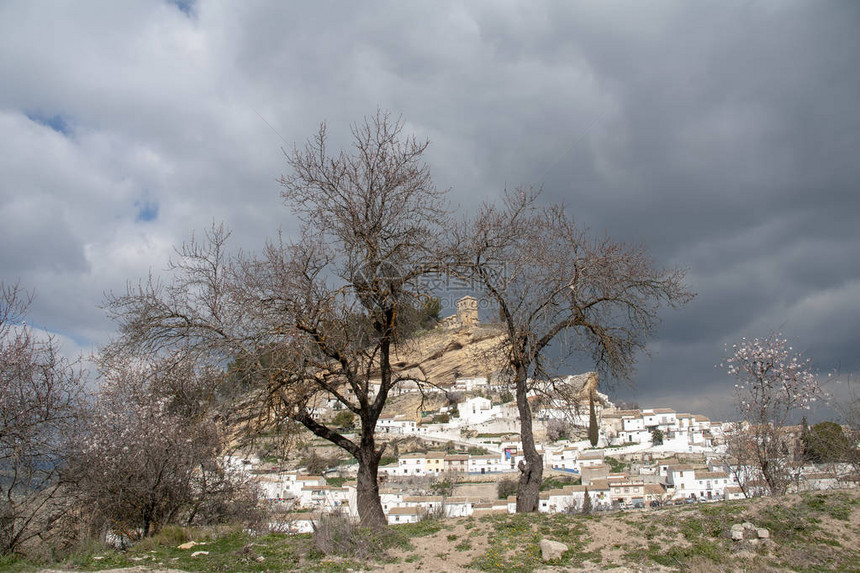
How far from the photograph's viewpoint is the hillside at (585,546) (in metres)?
7.01

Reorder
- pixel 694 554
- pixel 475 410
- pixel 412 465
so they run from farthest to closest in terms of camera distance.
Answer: pixel 475 410, pixel 412 465, pixel 694 554

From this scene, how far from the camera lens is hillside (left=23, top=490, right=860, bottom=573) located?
701cm

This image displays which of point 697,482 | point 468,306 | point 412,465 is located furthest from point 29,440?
point 412,465

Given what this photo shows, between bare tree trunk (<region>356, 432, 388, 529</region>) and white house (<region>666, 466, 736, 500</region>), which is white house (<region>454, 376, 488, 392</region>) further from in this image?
bare tree trunk (<region>356, 432, 388, 529</region>)

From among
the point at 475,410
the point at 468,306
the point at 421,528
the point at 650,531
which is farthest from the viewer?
the point at 475,410

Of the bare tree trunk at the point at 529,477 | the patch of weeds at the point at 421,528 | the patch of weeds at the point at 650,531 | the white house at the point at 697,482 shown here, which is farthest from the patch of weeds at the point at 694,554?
the white house at the point at 697,482

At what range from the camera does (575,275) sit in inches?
456

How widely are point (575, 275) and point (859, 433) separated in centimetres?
908

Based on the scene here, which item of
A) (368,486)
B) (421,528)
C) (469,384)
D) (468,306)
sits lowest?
(421,528)

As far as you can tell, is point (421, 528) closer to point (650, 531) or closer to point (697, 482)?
point (650, 531)

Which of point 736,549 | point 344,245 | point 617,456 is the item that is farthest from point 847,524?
point 617,456

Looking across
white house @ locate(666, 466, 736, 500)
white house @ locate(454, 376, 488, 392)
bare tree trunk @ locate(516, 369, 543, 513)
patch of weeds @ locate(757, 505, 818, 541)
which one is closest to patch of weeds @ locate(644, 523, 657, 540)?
patch of weeds @ locate(757, 505, 818, 541)

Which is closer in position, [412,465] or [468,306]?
[468,306]

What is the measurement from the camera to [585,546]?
7668 mm
